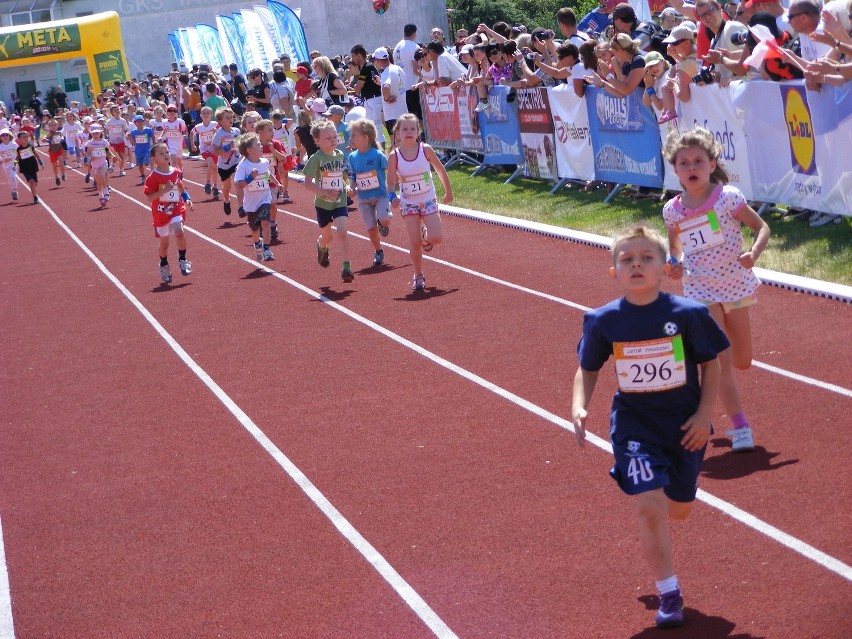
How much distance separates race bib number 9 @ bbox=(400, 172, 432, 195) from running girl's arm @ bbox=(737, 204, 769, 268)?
21.0 feet

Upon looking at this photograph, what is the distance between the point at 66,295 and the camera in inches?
642

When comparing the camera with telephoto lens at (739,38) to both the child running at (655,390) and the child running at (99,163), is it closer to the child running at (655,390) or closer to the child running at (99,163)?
the child running at (655,390)

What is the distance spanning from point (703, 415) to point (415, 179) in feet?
27.4

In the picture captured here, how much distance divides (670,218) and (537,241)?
8256 mm

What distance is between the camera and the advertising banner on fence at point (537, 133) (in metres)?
18.4

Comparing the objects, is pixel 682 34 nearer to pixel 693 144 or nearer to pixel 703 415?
pixel 693 144

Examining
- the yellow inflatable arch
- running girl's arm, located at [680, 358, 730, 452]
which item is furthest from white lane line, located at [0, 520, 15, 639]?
the yellow inflatable arch

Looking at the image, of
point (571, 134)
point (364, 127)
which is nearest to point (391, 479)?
point (364, 127)

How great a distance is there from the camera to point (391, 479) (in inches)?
282

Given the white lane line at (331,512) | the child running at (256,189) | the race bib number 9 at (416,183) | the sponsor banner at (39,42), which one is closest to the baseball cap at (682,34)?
the race bib number 9 at (416,183)

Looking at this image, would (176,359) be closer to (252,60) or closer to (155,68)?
(252,60)

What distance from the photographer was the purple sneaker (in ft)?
15.5

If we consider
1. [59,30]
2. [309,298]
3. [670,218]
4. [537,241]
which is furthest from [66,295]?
[59,30]

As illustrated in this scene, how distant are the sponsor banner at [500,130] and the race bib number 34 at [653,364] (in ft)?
49.6
